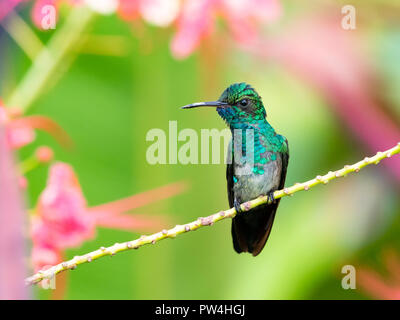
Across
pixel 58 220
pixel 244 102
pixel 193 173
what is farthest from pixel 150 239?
pixel 193 173

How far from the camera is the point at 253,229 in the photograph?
0.62 metres

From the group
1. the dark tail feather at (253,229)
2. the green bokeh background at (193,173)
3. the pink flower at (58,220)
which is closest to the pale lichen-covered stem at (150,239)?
the pink flower at (58,220)

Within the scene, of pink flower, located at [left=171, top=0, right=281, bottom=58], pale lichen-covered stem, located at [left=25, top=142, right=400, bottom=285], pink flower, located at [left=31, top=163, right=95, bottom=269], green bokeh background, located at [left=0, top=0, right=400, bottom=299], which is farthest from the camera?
green bokeh background, located at [left=0, top=0, right=400, bottom=299]

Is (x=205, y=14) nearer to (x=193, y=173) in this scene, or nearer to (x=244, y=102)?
(x=244, y=102)

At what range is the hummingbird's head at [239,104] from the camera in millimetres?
578

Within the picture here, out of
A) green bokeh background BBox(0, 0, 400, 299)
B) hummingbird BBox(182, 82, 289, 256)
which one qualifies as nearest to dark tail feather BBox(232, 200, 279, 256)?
hummingbird BBox(182, 82, 289, 256)

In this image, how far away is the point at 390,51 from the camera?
0.99m

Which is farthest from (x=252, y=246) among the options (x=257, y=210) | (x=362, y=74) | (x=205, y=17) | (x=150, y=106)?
(x=362, y=74)

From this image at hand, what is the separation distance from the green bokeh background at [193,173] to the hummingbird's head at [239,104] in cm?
25

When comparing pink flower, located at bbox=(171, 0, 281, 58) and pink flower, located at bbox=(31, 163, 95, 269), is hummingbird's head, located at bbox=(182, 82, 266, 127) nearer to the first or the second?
pink flower, located at bbox=(171, 0, 281, 58)

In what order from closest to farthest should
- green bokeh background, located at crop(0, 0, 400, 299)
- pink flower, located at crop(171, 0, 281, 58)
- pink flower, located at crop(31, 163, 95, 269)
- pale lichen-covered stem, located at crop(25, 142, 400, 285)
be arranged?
pale lichen-covered stem, located at crop(25, 142, 400, 285) < pink flower, located at crop(31, 163, 95, 269) < pink flower, located at crop(171, 0, 281, 58) < green bokeh background, located at crop(0, 0, 400, 299)

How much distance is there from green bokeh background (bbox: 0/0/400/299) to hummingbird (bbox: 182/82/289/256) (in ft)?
0.67

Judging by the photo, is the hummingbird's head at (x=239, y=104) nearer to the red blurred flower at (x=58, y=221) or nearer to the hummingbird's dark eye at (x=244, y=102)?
the hummingbird's dark eye at (x=244, y=102)

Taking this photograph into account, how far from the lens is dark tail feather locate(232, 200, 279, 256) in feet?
1.91
